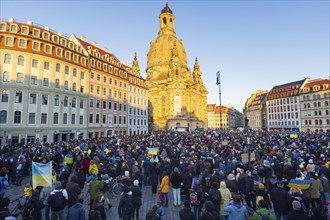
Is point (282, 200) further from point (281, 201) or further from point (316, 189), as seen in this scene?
point (316, 189)

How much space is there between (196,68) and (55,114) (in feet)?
279

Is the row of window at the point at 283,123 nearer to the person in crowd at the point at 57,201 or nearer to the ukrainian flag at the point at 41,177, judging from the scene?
the ukrainian flag at the point at 41,177

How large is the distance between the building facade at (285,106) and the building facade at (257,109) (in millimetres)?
6654

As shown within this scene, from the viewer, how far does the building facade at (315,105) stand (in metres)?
67.5

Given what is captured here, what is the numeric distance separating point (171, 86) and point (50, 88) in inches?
2226

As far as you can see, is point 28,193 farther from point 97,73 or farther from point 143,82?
point 143,82

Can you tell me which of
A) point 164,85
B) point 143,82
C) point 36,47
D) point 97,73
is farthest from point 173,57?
point 36,47

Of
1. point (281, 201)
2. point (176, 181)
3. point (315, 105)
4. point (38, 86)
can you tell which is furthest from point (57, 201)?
point (315, 105)

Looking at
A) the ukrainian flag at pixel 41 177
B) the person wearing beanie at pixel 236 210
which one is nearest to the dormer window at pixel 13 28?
the ukrainian flag at pixel 41 177

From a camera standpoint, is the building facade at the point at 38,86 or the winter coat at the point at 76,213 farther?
the building facade at the point at 38,86

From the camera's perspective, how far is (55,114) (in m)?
35.5

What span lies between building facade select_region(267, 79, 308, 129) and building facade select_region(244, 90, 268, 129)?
6654mm

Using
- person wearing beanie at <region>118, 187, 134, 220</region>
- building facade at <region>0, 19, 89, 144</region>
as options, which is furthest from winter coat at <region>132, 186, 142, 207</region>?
building facade at <region>0, 19, 89, 144</region>

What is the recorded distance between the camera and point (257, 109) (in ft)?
342
